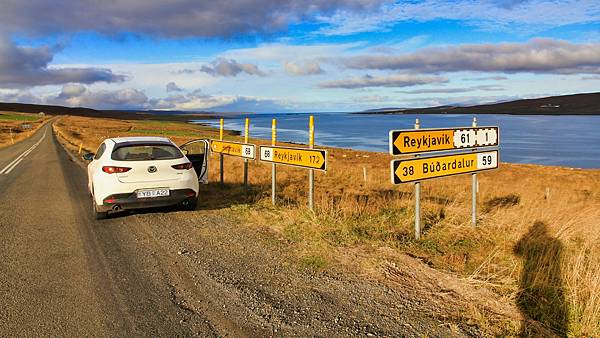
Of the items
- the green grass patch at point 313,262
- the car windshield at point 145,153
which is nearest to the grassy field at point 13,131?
the car windshield at point 145,153

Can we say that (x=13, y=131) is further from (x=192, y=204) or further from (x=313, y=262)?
(x=313, y=262)

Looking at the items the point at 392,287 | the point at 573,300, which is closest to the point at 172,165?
the point at 392,287

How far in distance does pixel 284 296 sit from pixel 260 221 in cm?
327

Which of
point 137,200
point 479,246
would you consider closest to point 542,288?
point 479,246

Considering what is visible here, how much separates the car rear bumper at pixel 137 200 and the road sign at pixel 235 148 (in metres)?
2.46

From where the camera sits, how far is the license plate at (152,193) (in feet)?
24.5

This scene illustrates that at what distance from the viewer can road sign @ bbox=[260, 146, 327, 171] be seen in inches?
299

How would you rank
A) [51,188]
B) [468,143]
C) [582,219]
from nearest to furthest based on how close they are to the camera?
[582,219] < [468,143] < [51,188]

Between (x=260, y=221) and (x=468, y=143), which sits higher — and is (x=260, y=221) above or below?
below

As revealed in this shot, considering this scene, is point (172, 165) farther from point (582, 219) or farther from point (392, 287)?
point (582, 219)

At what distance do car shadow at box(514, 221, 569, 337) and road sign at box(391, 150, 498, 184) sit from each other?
4.76 feet

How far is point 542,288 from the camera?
424 centimetres

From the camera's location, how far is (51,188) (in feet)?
38.4

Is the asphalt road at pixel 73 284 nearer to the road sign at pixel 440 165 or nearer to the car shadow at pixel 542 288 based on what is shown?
the car shadow at pixel 542 288
